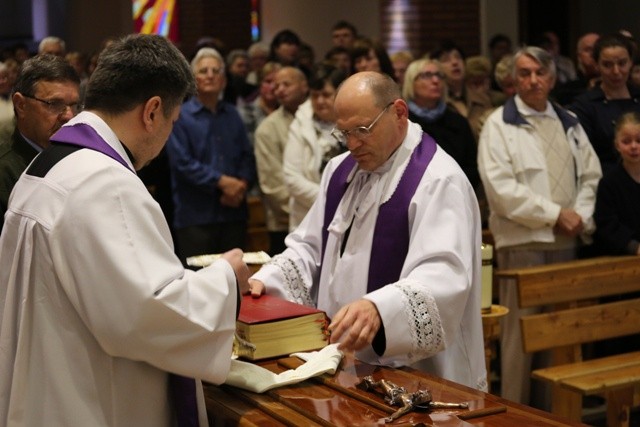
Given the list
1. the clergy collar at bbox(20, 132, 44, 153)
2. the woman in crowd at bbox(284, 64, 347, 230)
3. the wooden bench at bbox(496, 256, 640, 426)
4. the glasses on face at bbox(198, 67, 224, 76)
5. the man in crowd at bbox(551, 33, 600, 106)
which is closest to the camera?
the clergy collar at bbox(20, 132, 44, 153)

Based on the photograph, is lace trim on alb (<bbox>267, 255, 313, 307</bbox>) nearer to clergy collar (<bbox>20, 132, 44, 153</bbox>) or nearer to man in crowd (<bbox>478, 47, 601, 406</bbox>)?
clergy collar (<bbox>20, 132, 44, 153</bbox>)

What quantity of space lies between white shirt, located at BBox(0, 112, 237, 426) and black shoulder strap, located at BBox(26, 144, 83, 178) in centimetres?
3

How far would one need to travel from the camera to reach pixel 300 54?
9.69 m

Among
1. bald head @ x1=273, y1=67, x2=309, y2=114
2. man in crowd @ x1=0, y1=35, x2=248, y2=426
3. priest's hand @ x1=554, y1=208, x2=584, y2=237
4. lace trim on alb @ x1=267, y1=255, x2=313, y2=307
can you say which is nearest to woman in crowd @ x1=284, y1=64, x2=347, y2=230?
bald head @ x1=273, y1=67, x2=309, y2=114

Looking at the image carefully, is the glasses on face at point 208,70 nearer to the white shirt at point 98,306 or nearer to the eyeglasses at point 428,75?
the eyeglasses at point 428,75

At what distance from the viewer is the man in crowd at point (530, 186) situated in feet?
18.7

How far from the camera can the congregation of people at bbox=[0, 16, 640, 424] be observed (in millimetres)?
3488

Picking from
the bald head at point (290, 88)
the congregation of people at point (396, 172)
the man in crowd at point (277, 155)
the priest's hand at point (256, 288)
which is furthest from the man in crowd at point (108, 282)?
the bald head at point (290, 88)

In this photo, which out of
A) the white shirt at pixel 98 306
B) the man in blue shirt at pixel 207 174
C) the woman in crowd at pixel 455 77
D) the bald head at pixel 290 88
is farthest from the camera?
the woman in crowd at pixel 455 77

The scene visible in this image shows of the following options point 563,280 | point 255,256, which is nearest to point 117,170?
point 255,256

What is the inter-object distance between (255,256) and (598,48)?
322 centimetres

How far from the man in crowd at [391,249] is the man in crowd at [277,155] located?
2.99 metres

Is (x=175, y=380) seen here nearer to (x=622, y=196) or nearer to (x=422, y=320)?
(x=422, y=320)

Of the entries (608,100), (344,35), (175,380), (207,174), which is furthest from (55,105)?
(344,35)
